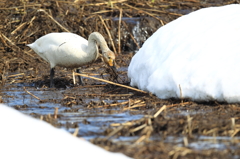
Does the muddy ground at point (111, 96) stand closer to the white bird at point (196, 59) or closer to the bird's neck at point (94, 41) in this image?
the white bird at point (196, 59)

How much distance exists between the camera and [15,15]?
12023 mm

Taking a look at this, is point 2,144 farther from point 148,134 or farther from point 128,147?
point 148,134

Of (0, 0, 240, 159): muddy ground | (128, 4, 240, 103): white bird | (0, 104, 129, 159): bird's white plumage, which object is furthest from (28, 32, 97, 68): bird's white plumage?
(0, 104, 129, 159): bird's white plumage

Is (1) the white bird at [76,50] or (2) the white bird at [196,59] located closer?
(2) the white bird at [196,59]

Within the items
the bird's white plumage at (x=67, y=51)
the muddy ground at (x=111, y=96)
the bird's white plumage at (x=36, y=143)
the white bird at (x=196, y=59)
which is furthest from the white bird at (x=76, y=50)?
the bird's white plumage at (x=36, y=143)

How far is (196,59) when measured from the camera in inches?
220

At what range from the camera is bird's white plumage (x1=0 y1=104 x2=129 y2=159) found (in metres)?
3.31

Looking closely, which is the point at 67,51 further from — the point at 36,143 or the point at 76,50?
the point at 36,143

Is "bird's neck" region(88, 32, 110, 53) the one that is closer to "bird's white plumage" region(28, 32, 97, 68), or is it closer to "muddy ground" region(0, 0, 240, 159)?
"bird's white plumage" region(28, 32, 97, 68)

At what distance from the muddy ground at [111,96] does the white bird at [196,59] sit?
0.18 meters

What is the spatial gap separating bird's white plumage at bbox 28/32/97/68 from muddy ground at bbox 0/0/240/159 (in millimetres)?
359

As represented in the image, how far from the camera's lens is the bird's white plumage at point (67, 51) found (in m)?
7.75

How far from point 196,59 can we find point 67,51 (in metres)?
2.77

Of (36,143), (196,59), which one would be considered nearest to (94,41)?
(196,59)
